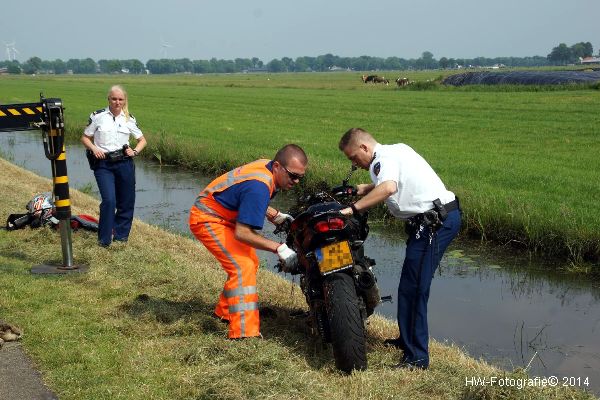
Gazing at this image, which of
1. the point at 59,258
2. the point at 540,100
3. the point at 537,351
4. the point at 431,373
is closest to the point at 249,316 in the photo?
the point at 431,373

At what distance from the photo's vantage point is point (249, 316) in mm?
5148

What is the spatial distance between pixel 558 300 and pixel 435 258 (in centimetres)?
343

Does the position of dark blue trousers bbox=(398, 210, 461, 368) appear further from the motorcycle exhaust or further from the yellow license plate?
the yellow license plate

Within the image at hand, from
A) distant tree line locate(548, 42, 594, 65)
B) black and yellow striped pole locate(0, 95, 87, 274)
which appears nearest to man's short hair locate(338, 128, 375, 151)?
black and yellow striped pole locate(0, 95, 87, 274)

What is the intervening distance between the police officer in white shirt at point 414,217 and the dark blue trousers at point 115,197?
429 cm

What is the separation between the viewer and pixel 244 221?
4.93m

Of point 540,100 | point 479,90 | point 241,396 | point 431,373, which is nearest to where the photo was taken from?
point 241,396

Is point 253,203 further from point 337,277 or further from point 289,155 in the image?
point 337,277

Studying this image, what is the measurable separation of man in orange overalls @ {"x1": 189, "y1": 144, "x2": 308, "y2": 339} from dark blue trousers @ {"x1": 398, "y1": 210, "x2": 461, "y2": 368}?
82cm

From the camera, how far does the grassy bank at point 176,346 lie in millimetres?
4332

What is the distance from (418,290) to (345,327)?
637mm

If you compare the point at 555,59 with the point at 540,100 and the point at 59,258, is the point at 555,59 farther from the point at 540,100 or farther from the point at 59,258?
the point at 59,258

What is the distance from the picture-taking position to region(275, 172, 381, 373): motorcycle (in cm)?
460

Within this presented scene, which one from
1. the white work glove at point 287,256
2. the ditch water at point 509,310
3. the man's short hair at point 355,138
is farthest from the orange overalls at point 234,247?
the ditch water at point 509,310
